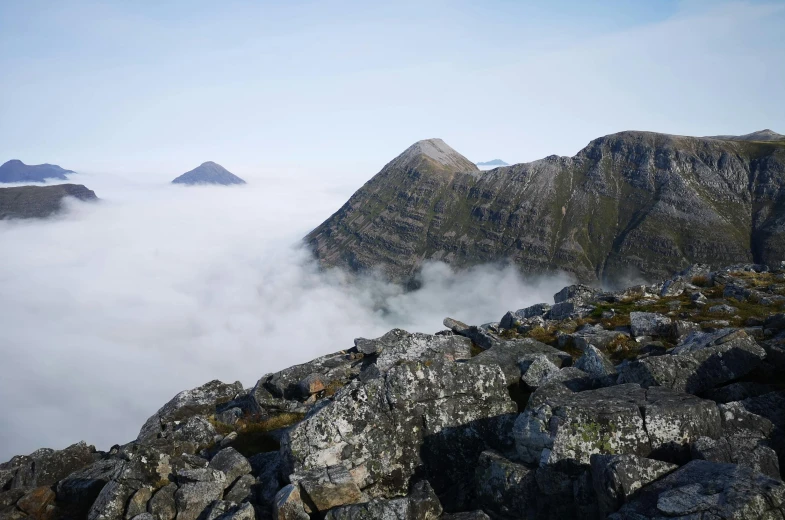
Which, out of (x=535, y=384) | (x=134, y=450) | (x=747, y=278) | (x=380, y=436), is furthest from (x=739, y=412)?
(x=747, y=278)

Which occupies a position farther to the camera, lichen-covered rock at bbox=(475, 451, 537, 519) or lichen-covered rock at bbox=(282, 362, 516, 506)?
lichen-covered rock at bbox=(282, 362, 516, 506)

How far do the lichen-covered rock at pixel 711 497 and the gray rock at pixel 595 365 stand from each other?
27.1 ft

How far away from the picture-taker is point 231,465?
1583 cm

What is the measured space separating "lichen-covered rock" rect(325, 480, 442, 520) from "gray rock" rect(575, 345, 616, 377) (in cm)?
1013

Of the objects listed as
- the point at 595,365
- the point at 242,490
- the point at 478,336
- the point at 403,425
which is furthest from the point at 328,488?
the point at 478,336

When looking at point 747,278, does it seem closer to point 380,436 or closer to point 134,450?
point 380,436

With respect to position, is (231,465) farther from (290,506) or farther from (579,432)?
(579,432)

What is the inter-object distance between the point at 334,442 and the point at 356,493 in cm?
193

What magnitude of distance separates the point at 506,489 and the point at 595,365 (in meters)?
9.36

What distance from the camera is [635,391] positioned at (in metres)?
14.8

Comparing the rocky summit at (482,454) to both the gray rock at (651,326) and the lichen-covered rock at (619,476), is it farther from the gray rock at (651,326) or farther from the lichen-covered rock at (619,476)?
the gray rock at (651,326)

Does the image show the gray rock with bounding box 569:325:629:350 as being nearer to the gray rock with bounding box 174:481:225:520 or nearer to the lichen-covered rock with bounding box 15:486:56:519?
the gray rock with bounding box 174:481:225:520

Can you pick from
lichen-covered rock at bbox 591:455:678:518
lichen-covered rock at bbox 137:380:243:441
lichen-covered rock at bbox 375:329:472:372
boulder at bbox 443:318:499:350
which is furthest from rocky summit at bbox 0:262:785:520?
boulder at bbox 443:318:499:350

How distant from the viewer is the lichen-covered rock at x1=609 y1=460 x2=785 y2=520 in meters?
9.34
